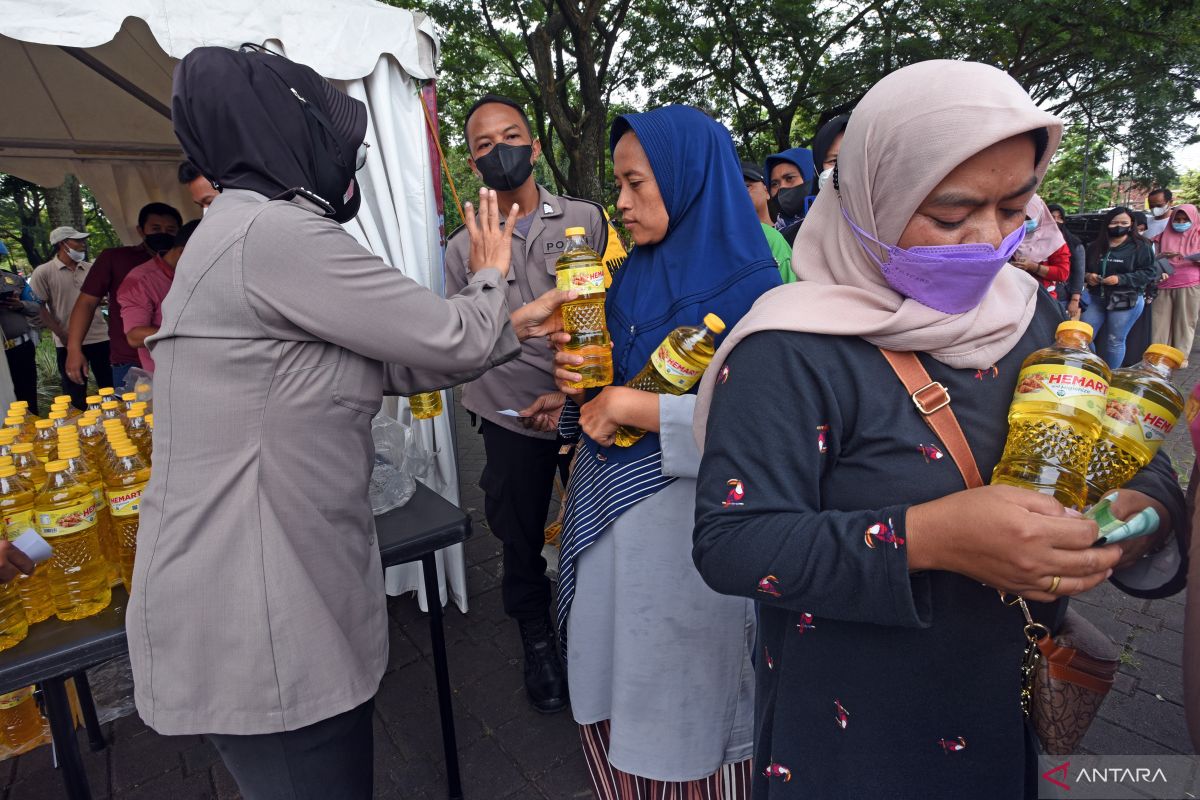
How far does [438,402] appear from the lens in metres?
3.10

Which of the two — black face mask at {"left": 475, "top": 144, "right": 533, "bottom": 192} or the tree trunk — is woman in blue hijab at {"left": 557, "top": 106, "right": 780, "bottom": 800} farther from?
the tree trunk

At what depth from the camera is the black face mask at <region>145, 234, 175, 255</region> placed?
409cm

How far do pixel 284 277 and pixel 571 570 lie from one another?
1.20 metres


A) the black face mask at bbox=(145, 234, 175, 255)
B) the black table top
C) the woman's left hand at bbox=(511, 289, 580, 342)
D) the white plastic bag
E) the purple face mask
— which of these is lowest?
the black table top

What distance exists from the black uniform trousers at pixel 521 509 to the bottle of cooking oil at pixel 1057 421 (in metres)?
1.91

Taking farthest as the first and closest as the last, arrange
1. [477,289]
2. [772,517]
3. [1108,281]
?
[1108,281], [477,289], [772,517]

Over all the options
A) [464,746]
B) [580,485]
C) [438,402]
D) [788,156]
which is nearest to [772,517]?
[580,485]

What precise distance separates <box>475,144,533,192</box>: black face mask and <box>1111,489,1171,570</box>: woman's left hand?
2.40 m

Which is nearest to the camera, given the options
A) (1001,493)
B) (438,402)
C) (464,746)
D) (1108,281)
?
(1001,493)

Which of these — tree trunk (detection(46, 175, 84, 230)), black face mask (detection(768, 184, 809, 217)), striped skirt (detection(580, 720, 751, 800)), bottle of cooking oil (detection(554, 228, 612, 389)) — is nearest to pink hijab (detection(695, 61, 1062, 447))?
bottle of cooking oil (detection(554, 228, 612, 389))

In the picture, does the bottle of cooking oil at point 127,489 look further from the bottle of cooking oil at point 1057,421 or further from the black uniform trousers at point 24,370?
the black uniform trousers at point 24,370

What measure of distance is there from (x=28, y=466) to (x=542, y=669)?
1.93 metres

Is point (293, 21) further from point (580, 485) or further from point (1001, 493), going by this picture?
point (1001, 493)

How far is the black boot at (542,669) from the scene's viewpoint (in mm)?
2744
